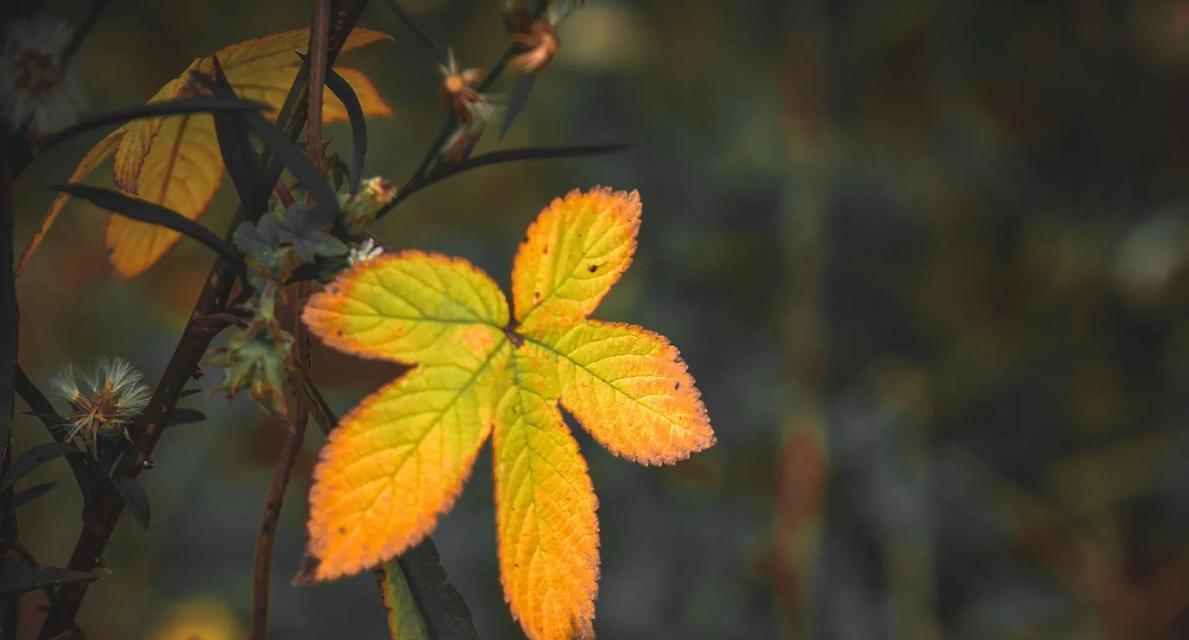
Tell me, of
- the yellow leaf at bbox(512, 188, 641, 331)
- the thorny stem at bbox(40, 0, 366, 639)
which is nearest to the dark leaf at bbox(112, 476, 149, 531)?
the thorny stem at bbox(40, 0, 366, 639)

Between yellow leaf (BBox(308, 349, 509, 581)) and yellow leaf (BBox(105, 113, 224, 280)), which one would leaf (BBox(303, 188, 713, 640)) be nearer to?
yellow leaf (BBox(308, 349, 509, 581))

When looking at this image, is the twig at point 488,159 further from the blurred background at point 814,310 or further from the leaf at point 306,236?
the blurred background at point 814,310

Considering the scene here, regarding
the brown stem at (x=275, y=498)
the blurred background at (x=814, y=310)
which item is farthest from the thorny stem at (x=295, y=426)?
the blurred background at (x=814, y=310)

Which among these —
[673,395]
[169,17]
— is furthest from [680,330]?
[673,395]

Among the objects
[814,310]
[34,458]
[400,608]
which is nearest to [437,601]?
[400,608]

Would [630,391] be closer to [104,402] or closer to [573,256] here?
[573,256]

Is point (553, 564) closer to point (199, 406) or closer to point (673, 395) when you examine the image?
point (673, 395)
